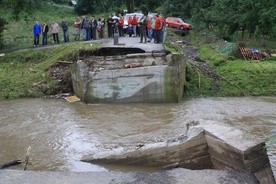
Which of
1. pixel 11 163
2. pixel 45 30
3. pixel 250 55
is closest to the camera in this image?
pixel 11 163

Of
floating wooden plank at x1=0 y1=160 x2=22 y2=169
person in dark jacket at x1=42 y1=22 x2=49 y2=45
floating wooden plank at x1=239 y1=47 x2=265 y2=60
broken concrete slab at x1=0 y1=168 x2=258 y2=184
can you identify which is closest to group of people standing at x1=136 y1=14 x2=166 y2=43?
floating wooden plank at x1=239 y1=47 x2=265 y2=60

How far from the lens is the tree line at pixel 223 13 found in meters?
24.2

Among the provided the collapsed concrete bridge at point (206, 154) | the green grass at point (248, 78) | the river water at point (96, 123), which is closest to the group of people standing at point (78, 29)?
the river water at point (96, 123)

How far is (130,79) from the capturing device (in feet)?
57.6

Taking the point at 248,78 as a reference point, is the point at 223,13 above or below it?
above

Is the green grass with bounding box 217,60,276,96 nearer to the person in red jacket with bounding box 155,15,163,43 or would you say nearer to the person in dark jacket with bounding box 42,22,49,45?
the person in red jacket with bounding box 155,15,163,43

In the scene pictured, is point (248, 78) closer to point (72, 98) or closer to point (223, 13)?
point (72, 98)

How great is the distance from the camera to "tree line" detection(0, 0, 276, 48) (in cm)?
2417

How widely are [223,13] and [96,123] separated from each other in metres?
19.5

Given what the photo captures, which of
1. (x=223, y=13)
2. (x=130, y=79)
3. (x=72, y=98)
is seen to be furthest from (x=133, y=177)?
(x=223, y=13)

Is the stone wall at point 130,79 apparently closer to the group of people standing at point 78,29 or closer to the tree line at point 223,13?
the group of people standing at point 78,29

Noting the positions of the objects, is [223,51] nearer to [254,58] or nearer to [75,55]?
[254,58]

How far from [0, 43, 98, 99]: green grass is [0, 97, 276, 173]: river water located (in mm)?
841

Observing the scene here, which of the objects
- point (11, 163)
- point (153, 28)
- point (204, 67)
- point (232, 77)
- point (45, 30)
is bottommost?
point (11, 163)
